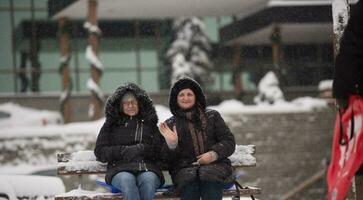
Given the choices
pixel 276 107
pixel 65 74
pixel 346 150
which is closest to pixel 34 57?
pixel 65 74

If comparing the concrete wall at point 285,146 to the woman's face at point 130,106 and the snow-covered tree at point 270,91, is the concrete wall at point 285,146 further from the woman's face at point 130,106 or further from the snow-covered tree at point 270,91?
the woman's face at point 130,106

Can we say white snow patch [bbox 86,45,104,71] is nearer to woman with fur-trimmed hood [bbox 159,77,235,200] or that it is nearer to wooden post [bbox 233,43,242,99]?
wooden post [bbox 233,43,242,99]

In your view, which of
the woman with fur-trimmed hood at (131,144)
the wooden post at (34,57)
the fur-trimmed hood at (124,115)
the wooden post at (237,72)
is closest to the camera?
the woman with fur-trimmed hood at (131,144)

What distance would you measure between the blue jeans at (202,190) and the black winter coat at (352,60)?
112 inches

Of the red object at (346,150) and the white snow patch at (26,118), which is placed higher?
the red object at (346,150)

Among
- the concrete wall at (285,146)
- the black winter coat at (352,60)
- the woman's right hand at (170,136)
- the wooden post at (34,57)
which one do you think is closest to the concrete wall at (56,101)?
the wooden post at (34,57)

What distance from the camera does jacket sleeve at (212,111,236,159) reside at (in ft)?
22.8

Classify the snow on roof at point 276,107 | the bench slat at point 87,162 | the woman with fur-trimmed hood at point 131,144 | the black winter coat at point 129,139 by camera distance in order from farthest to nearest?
the snow on roof at point 276,107 < the bench slat at point 87,162 < the black winter coat at point 129,139 < the woman with fur-trimmed hood at point 131,144

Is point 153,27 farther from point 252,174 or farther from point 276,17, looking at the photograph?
point 252,174

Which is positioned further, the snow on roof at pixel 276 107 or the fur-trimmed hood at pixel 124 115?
the snow on roof at pixel 276 107

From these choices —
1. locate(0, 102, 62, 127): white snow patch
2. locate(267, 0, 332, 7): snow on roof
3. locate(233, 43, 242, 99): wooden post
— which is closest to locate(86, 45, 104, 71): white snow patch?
locate(0, 102, 62, 127): white snow patch

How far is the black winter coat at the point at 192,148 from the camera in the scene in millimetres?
6816

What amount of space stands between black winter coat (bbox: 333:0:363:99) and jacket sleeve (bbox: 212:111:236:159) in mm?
2876

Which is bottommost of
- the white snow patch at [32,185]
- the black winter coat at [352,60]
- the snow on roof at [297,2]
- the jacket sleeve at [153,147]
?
the white snow patch at [32,185]
